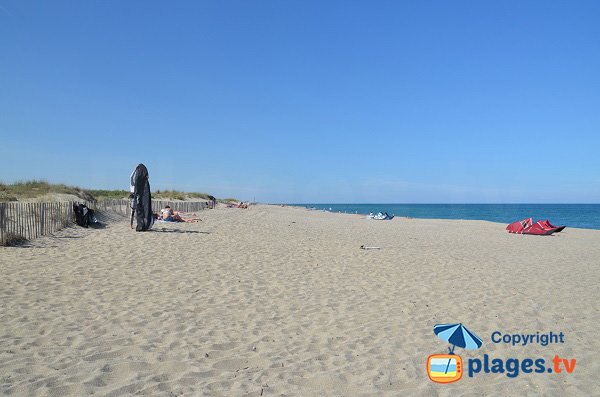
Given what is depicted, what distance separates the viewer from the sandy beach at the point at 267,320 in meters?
3.64

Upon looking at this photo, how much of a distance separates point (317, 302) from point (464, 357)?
91.9 inches

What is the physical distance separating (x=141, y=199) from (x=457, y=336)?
→ 457 inches

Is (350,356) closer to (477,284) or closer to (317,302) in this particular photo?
(317,302)

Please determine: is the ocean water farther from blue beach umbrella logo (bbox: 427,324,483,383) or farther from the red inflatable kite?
blue beach umbrella logo (bbox: 427,324,483,383)

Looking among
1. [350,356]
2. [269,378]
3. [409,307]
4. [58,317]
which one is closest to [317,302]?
[409,307]

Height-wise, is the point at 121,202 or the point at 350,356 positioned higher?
the point at 121,202

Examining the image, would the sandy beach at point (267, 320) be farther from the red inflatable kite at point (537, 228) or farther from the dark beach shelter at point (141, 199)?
the red inflatable kite at point (537, 228)

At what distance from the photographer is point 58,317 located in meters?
5.04

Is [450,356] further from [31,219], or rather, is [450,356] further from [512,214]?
[512,214]

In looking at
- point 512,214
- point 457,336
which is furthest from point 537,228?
point 512,214

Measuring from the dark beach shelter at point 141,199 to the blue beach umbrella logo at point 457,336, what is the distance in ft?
35.9

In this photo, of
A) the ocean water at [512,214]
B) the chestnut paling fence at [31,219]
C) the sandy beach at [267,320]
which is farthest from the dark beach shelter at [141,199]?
the ocean water at [512,214]

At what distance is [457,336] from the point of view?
196 inches

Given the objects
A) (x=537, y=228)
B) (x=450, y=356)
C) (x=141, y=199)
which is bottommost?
(x=450, y=356)
